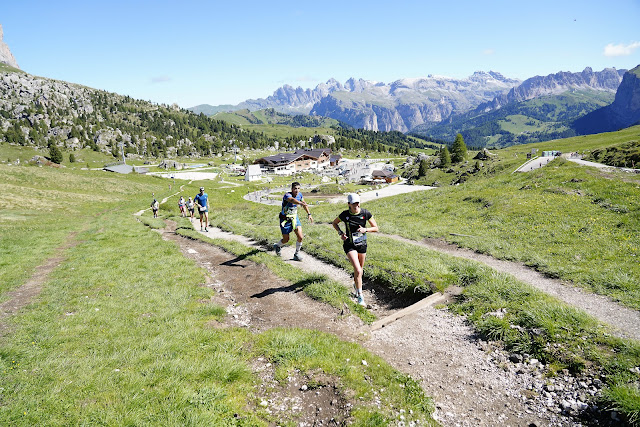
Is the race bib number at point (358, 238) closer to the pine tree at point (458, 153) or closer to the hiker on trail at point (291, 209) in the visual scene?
the hiker on trail at point (291, 209)

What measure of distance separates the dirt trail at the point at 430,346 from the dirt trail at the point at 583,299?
3.44 meters

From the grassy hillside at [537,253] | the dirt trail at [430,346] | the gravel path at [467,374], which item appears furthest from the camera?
the grassy hillside at [537,253]

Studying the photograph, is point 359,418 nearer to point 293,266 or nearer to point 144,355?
point 144,355

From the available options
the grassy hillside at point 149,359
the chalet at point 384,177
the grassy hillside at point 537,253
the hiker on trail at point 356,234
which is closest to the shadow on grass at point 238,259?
the grassy hillside at point 149,359

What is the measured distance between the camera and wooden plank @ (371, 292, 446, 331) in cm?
992

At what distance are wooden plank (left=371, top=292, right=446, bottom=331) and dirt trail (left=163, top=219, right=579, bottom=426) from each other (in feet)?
0.71

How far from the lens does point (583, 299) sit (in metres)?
10.6

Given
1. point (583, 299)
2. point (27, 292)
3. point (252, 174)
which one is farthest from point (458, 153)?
point (27, 292)

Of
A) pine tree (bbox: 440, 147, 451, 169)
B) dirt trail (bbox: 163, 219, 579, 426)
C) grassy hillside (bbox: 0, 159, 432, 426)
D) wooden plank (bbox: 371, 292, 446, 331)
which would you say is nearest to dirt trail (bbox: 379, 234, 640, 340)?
dirt trail (bbox: 163, 219, 579, 426)

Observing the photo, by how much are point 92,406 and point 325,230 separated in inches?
710

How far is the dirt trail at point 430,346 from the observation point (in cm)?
631

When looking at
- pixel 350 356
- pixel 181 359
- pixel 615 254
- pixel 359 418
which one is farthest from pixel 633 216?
pixel 181 359

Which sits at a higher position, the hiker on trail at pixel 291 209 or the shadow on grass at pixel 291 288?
the hiker on trail at pixel 291 209

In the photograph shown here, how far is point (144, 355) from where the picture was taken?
7.77 m
